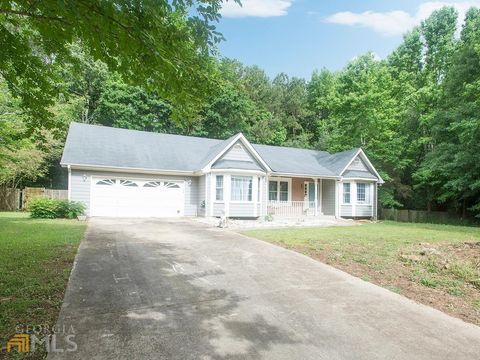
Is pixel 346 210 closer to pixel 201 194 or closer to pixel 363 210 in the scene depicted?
pixel 363 210

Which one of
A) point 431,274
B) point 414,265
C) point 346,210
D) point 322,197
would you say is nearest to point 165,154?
point 322,197

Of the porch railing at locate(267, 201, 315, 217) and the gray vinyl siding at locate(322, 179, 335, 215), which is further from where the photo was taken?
the gray vinyl siding at locate(322, 179, 335, 215)

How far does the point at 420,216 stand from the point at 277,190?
11626 millimetres

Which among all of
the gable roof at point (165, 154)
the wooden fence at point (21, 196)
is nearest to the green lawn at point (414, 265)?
the gable roof at point (165, 154)

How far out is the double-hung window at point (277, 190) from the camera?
2311 centimetres

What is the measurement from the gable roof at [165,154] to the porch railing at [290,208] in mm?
2295

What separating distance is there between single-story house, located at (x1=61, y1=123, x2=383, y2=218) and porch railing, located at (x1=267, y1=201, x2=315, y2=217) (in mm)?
65

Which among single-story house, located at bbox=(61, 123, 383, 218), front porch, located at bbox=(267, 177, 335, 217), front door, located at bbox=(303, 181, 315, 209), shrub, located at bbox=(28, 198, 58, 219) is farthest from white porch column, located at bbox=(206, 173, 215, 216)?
front door, located at bbox=(303, 181, 315, 209)

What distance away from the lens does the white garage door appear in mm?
18203

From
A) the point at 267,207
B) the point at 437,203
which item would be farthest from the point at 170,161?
the point at 437,203

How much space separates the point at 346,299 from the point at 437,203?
2773 cm

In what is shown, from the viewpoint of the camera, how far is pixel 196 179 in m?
20.6

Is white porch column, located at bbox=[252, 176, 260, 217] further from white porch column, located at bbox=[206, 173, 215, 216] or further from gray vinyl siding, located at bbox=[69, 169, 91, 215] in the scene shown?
gray vinyl siding, located at bbox=[69, 169, 91, 215]

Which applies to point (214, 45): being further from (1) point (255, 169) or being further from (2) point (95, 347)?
(1) point (255, 169)
